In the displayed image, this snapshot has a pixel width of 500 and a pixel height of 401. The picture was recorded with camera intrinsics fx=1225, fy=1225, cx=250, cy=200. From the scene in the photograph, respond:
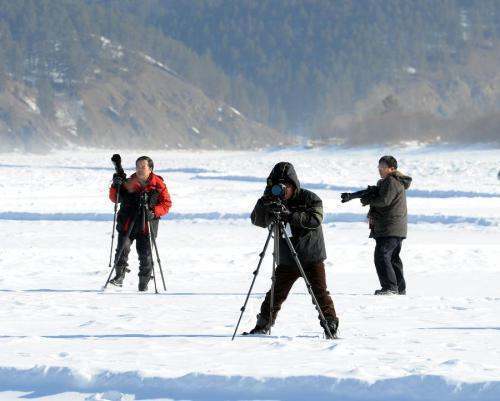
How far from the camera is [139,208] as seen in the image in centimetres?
1132

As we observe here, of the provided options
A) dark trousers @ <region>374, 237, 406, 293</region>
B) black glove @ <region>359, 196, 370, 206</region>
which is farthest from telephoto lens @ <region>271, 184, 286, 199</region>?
dark trousers @ <region>374, 237, 406, 293</region>

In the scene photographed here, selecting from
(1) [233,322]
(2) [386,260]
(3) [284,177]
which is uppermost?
(3) [284,177]

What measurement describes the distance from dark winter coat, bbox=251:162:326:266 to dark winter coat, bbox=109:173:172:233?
3283mm

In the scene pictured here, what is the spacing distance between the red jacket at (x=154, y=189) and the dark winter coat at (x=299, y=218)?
10.8ft

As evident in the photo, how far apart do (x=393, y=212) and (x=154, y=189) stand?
2.19 meters

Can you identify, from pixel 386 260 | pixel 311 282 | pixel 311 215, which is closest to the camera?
pixel 311 215

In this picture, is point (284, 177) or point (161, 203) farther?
point (161, 203)

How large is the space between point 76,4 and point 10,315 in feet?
603

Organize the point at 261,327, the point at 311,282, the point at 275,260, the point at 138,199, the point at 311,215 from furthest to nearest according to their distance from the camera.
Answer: the point at 138,199 < the point at 261,327 < the point at 311,282 < the point at 275,260 < the point at 311,215

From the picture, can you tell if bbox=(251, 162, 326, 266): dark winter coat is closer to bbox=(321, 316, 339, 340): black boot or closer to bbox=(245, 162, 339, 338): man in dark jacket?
bbox=(245, 162, 339, 338): man in dark jacket

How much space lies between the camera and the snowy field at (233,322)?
21.8ft

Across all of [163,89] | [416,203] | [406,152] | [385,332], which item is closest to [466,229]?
[416,203]

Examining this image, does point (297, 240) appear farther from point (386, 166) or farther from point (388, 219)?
point (388, 219)

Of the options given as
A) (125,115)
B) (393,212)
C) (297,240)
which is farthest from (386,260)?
(125,115)
